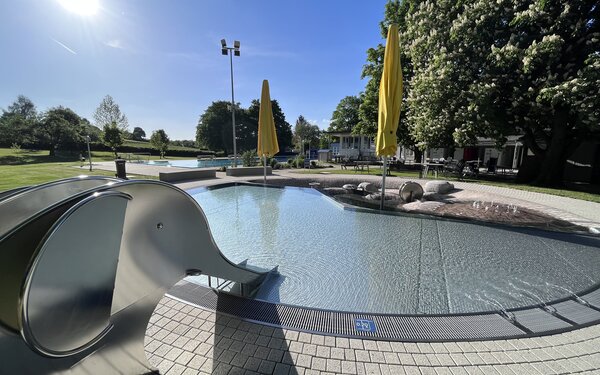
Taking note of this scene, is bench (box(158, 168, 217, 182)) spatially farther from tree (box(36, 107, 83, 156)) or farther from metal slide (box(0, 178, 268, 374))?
tree (box(36, 107, 83, 156))

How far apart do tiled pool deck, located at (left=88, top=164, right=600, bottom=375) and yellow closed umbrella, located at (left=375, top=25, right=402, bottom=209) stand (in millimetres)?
4828

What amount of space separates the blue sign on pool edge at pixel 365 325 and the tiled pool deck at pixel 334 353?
0.17 meters

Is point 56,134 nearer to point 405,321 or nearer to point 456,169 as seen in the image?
point 456,169

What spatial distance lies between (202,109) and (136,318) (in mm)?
48867

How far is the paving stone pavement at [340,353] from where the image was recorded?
193 cm

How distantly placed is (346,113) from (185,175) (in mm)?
37091

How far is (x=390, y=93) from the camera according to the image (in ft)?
20.2

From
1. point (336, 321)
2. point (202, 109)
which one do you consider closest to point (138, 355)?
point (336, 321)

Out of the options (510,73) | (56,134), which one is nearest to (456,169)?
(510,73)

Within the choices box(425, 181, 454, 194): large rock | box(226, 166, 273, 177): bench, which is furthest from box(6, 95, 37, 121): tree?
box(425, 181, 454, 194): large rock

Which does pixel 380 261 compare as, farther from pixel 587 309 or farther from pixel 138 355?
pixel 138 355

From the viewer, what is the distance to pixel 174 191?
6.81 feet

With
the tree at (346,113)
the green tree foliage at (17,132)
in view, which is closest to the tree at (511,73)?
the tree at (346,113)

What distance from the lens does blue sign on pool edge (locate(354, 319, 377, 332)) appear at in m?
2.38
